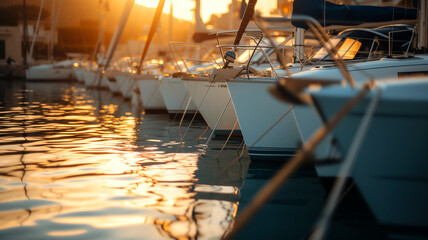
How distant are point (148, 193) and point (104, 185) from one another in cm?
65

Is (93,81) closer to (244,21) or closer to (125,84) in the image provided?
(125,84)

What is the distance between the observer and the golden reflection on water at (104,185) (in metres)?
4.75

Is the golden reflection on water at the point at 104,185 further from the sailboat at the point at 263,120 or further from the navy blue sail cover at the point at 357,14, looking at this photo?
the navy blue sail cover at the point at 357,14

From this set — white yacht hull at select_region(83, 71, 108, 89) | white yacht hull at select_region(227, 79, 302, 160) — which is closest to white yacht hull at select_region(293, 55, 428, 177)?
white yacht hull at select_region(227, 79, 302, 160)

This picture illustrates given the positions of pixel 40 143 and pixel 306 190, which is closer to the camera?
pixel 306 190

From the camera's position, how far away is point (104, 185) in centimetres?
618

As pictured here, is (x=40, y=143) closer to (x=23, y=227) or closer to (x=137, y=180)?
(x=137, y=180)

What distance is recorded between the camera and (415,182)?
166 inches

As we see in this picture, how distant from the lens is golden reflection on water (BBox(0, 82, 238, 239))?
4746mm

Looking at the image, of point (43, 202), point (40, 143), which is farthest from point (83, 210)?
point (40, 143)

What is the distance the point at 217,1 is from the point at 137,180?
16295mm

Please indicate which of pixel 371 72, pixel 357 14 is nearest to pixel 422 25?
pixel 357 14

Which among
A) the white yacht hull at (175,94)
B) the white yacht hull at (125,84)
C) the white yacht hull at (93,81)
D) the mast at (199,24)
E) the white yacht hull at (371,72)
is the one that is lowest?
the white yacht hull at (93,81)

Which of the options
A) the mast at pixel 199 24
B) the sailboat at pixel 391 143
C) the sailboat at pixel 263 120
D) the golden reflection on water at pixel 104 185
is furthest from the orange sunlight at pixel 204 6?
the sailboat at pixel 391 143
